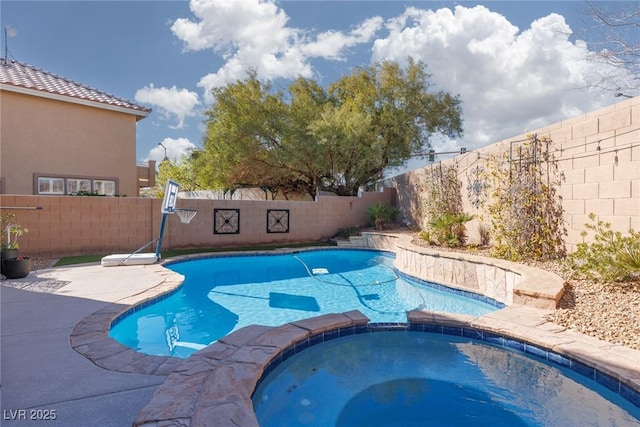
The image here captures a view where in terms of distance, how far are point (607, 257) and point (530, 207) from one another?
247 centimetres

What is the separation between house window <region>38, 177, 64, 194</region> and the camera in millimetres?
12188

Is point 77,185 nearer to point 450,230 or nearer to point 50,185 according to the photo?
point 50,185

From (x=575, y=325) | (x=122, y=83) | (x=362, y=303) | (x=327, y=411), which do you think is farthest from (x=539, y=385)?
(x=122, y=83)

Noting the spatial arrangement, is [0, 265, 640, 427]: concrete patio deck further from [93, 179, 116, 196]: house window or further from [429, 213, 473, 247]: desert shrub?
[93, 179, 116, 196]: house window

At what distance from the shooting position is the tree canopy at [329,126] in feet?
48.0

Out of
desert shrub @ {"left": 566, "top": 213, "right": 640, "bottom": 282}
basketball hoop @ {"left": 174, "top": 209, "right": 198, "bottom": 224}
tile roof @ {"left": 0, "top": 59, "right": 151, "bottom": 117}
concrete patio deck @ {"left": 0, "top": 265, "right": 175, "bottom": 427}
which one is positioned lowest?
Answer: concrete patio deck @ {"left": 0, "top": 265, "right": 175, "bottom": 427}

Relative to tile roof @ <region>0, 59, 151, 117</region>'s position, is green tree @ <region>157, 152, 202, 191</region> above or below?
below

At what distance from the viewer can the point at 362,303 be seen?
276 inches

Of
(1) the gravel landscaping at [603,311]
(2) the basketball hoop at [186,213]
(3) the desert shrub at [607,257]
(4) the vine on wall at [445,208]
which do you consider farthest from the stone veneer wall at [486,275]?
(2) the basketball hoop at [186,213]

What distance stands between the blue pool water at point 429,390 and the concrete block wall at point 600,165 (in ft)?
12.6

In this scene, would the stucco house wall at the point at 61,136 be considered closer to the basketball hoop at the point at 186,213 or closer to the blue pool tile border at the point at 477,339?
the basketball hoop at the point at 186,213

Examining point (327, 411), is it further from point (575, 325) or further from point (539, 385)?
point (575, 325)

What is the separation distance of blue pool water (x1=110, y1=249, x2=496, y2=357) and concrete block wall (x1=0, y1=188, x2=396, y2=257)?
75.1 inches

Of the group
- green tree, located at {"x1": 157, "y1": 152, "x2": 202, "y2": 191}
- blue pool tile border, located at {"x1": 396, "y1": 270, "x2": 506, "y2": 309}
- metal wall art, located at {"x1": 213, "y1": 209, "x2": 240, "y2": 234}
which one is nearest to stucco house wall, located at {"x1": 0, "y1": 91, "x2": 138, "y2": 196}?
metal wall art, located at {"x1": 213, "y1": 209, "x2": 240, "y2": 234}
